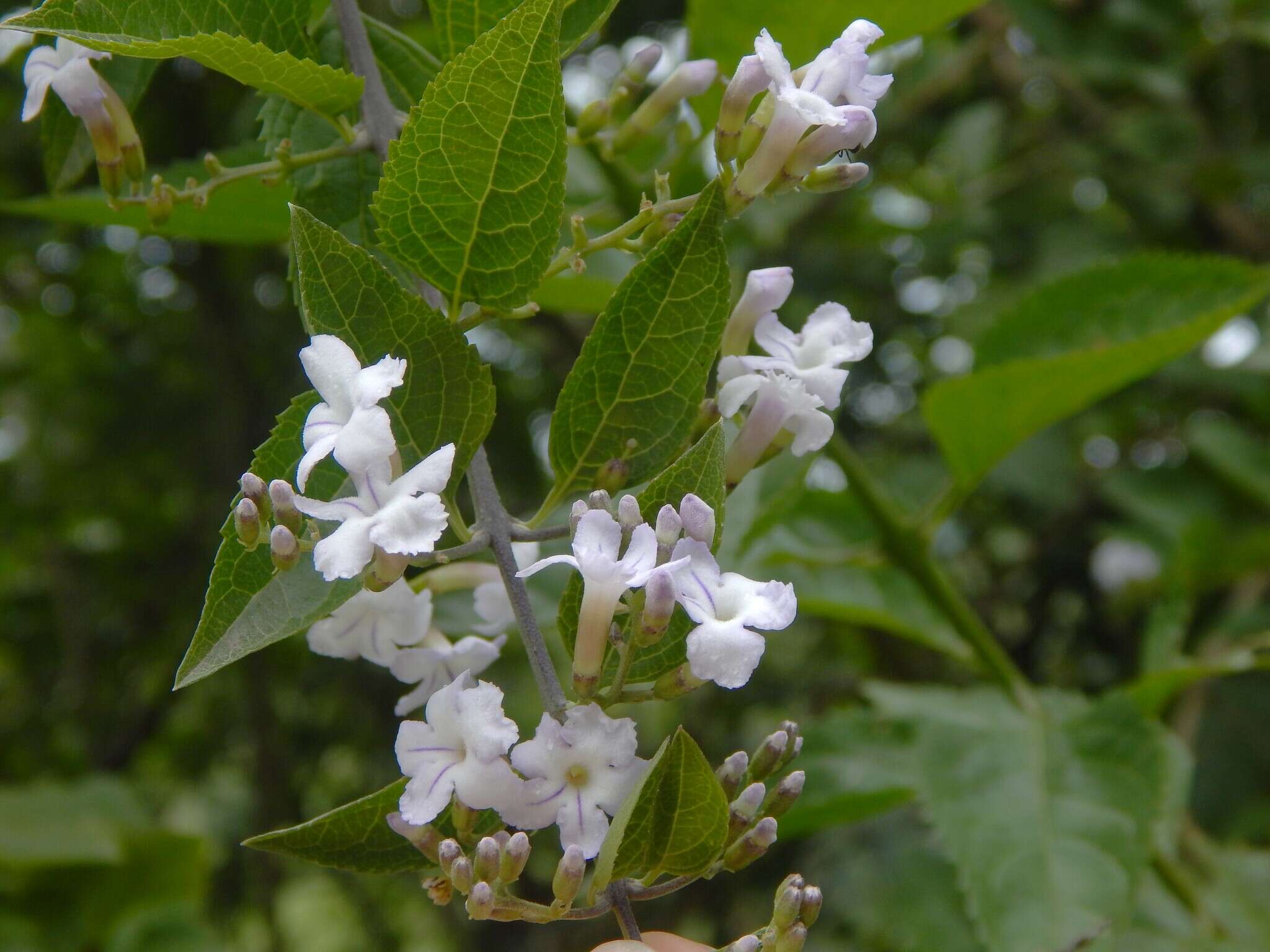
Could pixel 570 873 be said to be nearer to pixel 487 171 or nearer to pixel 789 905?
pixel 789 905

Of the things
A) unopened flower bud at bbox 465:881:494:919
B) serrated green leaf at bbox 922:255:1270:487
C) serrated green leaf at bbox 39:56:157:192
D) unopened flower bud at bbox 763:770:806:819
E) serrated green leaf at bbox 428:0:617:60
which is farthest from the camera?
serrated green leaf at bbox 922:255:1270:487

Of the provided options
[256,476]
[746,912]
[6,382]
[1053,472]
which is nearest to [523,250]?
[256,476]

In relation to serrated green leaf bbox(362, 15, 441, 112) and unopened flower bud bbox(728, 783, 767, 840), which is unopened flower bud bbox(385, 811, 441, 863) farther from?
serrated green leaf bbox(362, 15, 441, 112)

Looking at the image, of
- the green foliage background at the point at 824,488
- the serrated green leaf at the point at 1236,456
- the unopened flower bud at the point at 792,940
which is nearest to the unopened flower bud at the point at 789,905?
the unopened flower bud at the point at 792,940

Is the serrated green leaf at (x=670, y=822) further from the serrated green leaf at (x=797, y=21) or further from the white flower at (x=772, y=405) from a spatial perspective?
the serrated green leaf at (x=797, y=21)

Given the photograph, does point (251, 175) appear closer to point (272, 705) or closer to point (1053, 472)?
point (1053, 472)

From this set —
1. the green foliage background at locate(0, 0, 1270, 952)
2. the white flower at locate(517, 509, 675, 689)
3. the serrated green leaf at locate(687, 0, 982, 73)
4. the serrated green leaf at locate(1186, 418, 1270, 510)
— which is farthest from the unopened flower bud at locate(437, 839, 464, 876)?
the serrated green leaf at locate(1186, 418, 1270, 510)
